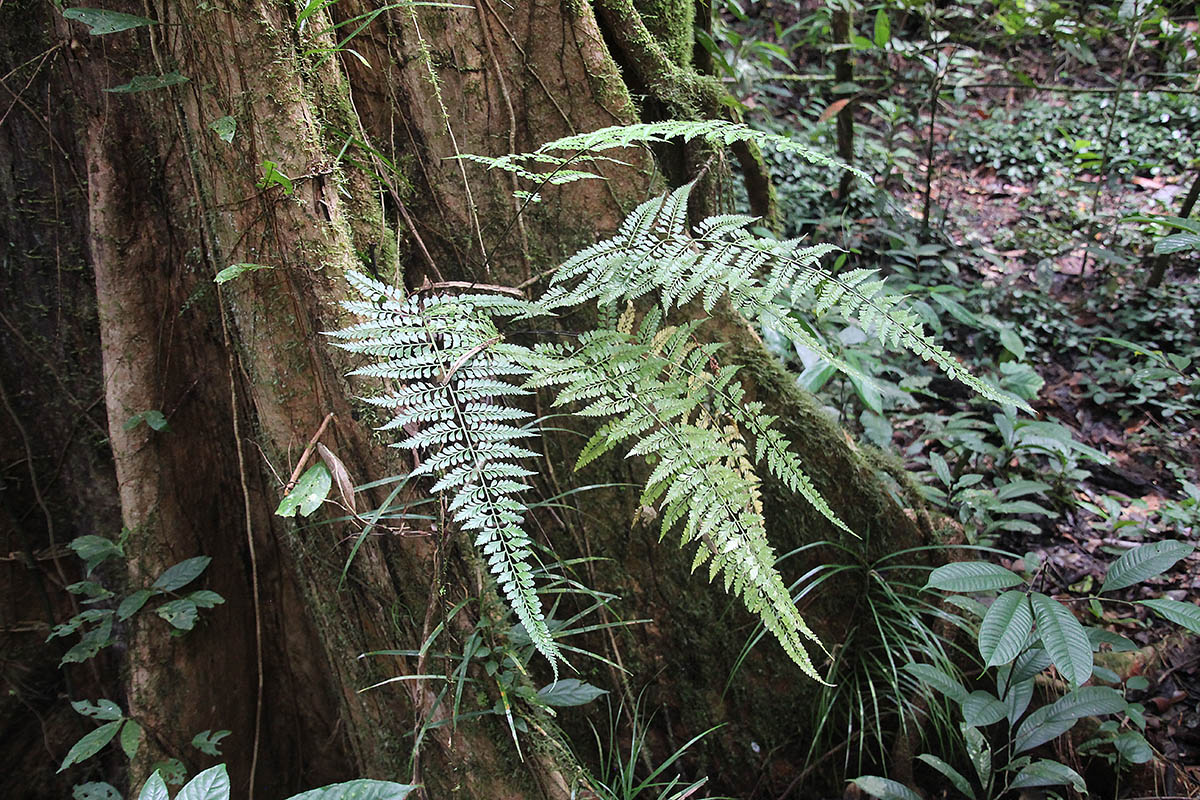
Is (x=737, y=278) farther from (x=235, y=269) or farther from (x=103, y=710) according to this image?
(x=103, y=710)

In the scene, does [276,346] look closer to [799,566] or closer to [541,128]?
[541,128]

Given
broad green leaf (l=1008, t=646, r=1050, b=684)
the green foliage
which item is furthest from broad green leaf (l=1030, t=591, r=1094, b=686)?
the green foliage

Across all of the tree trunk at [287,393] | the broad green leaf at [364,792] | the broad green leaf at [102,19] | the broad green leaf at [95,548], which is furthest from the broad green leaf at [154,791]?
the broad green leaf at [102,19]

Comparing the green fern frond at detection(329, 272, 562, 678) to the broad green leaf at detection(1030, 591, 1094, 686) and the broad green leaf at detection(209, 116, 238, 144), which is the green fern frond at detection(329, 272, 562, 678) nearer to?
the broad green leaf at detection(209, 116, 238, 144)

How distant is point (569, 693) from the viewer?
5.61 feet

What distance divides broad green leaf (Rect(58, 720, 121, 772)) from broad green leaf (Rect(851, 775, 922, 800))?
6.71 ft

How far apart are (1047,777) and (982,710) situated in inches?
9.1

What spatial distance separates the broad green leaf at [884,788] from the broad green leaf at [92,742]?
2044 millimetres

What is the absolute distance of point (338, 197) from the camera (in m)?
1.60

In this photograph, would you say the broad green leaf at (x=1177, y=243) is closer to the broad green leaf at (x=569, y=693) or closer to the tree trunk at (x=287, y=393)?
the tree trunk at (x=287, y=393)

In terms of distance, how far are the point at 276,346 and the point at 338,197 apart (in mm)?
355

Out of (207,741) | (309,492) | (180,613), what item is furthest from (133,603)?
(309,492)

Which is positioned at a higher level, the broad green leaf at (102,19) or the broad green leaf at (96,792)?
the broad green leaf at (102,19)

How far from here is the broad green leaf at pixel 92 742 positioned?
191 centimetres
